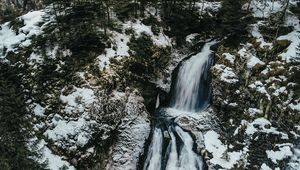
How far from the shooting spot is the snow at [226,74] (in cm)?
2620

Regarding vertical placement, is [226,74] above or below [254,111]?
above

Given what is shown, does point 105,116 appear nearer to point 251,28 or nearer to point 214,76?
point 214,76

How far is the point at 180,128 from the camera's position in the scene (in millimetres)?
24953

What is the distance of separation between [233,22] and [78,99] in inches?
637

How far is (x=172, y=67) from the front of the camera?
2923 centimetres

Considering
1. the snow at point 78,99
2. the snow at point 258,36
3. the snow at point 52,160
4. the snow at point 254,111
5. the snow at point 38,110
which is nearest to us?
the snow at point 52,160

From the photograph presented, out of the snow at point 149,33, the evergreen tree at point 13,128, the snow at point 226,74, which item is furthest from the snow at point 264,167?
the evergreen tree at point 13,128

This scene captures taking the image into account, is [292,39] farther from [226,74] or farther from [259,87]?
[226,74]

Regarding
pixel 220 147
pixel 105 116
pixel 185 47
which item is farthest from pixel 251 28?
pixel 105 116

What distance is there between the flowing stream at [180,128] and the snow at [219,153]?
3.33ft

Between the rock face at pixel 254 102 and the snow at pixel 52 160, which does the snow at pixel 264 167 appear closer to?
the rock face at pixel 254 102

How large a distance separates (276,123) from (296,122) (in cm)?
131

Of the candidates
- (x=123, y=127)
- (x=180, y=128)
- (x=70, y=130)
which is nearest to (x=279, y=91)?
(x=180, y=128)

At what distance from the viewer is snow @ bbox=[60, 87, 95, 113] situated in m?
24.2
